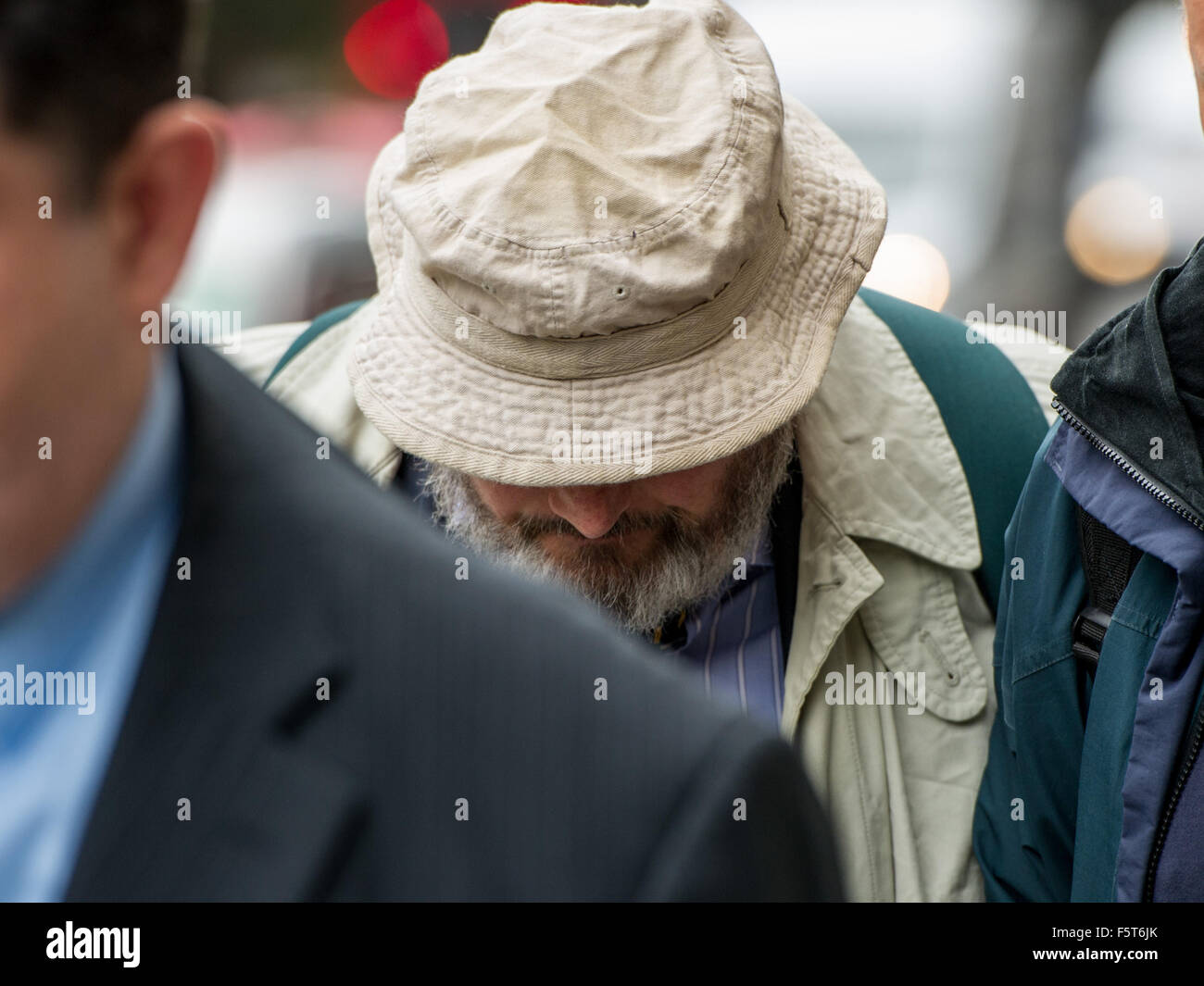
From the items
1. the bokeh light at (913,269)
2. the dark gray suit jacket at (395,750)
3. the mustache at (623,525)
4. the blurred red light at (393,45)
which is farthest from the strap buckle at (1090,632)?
the blurred red light at (393,45)

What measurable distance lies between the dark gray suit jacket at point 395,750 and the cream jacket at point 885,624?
4.36ft

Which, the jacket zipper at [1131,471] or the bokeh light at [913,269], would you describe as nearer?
the jacket zipper at [1131,471]

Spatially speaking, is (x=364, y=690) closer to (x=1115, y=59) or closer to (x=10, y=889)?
(x=10, y=889)

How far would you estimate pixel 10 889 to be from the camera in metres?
1.14

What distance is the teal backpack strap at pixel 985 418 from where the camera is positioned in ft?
8.75

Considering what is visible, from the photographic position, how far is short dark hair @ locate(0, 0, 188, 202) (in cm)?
100

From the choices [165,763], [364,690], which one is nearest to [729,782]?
[364,690]

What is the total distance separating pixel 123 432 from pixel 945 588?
182cm

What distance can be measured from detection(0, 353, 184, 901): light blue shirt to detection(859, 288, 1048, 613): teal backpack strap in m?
1.82

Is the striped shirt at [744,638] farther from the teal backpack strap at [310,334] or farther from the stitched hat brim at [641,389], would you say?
the teal backpack strap at [310,334]

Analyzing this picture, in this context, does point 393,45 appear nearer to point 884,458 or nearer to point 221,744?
point 884,458

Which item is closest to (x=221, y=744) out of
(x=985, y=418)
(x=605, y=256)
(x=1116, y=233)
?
(x=605, y=256)

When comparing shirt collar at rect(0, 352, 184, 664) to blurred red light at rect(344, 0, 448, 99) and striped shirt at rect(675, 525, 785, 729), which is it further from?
blurred red light at rect(344, 0, 448, 99)

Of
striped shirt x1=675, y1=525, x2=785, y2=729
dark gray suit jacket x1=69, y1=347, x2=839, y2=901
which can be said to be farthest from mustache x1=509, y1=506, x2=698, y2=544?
dark gray suit jacket x1=69, y1=347, x2=839, y2=901
